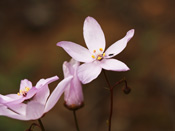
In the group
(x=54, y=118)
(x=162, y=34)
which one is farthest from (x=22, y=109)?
(x=162, y=34)

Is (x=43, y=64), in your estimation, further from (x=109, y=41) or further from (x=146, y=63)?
(x=146, y=63)

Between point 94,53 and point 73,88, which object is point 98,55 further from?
point 73,88

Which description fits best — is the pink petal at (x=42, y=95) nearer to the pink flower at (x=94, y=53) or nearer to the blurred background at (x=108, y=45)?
the pink flower at (x=94, y=53)

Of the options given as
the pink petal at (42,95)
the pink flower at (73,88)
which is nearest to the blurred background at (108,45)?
the pink flower at (73,88)

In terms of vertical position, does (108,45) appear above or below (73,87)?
below

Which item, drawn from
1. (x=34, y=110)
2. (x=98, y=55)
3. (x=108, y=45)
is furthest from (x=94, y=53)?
(x=108, y=45)

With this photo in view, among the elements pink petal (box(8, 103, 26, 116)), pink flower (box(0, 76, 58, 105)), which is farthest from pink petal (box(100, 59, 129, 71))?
pink petal (box(8, 103, 26, 116))
